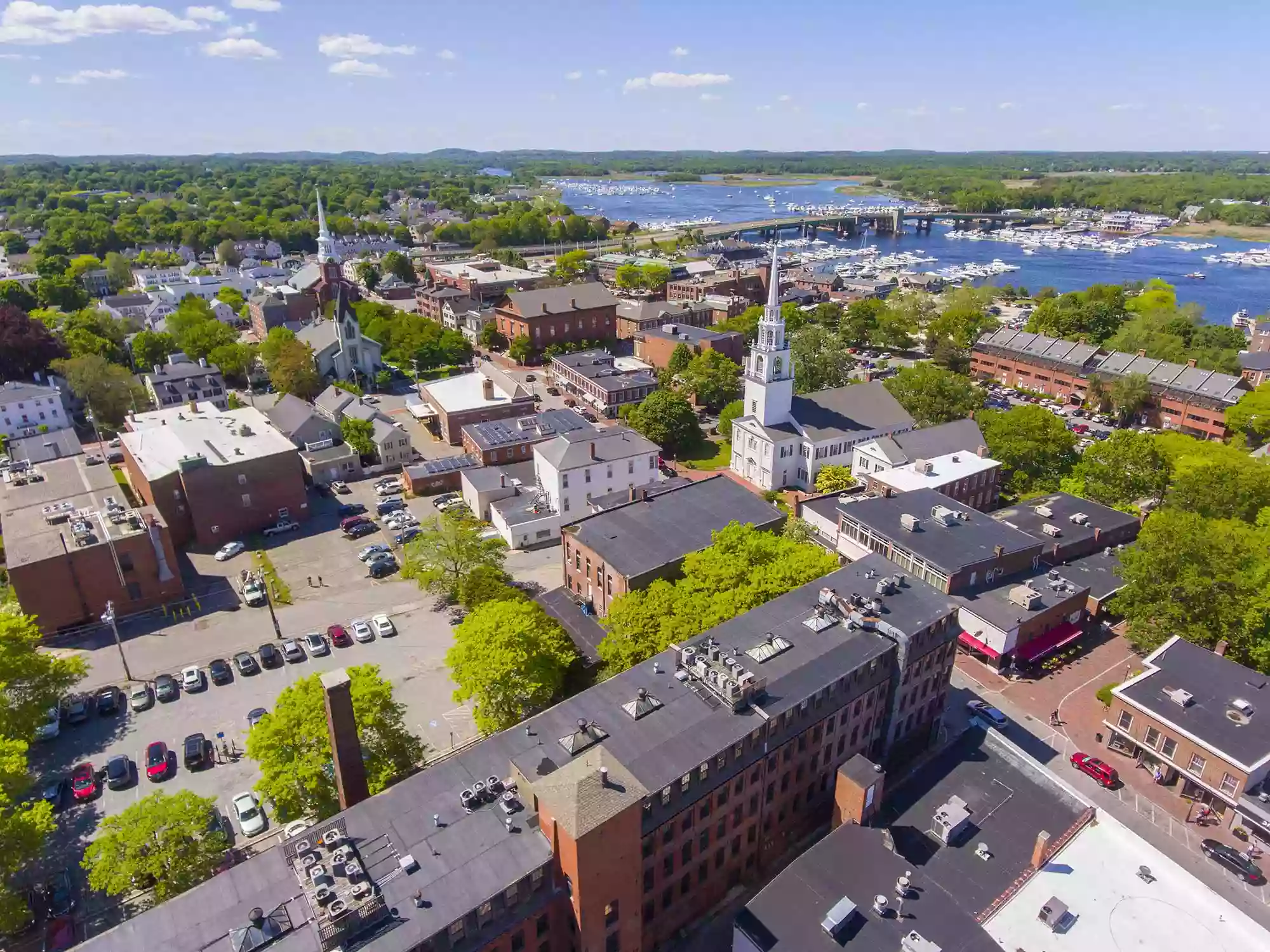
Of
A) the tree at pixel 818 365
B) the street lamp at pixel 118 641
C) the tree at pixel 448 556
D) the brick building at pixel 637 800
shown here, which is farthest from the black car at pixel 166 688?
the tree at pixel 818 365

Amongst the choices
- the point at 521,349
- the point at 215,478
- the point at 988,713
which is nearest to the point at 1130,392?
the point at 988,713

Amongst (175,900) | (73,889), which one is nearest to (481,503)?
(73,889)

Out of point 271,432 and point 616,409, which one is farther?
point 616,409

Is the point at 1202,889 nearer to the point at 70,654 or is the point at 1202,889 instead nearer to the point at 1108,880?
the point at 1108,880

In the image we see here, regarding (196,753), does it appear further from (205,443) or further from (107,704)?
(205,443)

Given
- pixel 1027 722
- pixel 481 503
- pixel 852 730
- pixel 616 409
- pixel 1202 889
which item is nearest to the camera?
pixel 1202 889

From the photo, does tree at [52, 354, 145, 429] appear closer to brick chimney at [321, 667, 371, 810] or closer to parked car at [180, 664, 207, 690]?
parked car at [180, 664, 207, 690]
